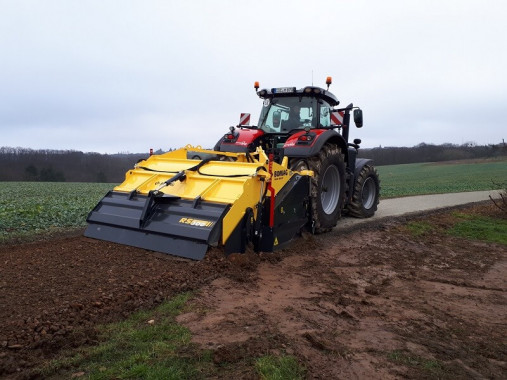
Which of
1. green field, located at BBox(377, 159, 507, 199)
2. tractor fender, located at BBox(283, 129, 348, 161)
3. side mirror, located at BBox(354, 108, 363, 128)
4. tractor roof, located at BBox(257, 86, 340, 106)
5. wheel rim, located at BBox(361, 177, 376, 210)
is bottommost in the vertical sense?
green field, located at BBox(377, 159, 507, 199)

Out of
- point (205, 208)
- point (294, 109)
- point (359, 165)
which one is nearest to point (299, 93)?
point (294, 109)

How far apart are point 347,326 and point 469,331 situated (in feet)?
3.65

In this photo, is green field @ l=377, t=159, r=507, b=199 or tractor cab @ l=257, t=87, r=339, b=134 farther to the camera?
green field @ l=377, t=159, r=507, b=199

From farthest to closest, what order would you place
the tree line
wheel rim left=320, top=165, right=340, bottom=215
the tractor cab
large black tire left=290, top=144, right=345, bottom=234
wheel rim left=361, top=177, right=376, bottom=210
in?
the tree line, wheel rim left=361, top=177, right=376, bottom=210, the tractor cab, wheel rim left=320, top=165, right=340, bottom=215, large black tire left=290, top=144, right=345, bottom=234

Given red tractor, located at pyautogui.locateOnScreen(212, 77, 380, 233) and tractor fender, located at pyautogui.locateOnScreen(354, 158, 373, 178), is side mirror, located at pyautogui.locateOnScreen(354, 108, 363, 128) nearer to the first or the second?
red tractor, located at pyautogui.locateOnScreen(212, 77, 380, 233)

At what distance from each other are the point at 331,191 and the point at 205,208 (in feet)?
10.1

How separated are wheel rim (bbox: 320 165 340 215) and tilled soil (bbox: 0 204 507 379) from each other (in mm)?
1318

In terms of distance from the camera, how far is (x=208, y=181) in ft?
17.8

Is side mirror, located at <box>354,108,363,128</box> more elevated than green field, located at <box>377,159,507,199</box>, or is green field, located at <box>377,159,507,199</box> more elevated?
side mirror, located at <box>354,108,363,128</box>

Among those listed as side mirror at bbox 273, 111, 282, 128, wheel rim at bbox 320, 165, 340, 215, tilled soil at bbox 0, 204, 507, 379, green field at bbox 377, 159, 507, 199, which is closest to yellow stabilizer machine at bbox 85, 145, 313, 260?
tilled soil at bbox 0, 204, 507, 379

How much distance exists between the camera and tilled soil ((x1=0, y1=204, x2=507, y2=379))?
2910 mm

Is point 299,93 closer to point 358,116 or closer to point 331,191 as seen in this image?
point 358,116

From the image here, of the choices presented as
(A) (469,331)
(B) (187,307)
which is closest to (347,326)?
(A) (469,331)

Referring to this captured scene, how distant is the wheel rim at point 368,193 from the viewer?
9.24 meters
